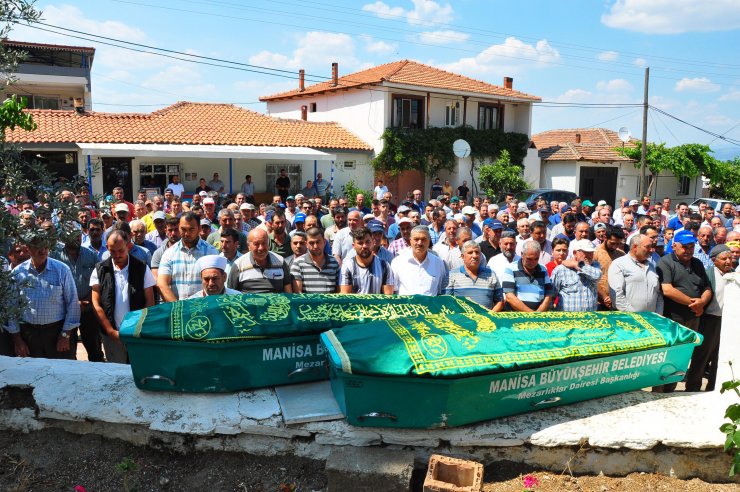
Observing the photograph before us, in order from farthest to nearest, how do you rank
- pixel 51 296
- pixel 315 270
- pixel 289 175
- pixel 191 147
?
1. pixel 289 175
2. pixel 191 147
3. pixel 315 270
4. pixel 51 296

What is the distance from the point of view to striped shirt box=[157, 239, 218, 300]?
4980 mm

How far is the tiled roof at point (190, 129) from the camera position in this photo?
18.9 meters

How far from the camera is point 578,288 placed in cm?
530

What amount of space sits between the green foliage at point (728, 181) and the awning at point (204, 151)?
21264 mm

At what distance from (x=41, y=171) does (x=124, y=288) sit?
2013 mm

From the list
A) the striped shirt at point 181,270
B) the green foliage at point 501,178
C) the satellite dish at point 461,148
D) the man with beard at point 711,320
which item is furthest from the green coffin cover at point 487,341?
the green foliage at point 501,178

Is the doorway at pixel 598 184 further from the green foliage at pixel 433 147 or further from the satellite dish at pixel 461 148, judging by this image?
the satellite dish at pixel 461 148

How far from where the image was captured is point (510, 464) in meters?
3.44

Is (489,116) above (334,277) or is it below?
above

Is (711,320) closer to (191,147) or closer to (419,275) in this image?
(419,275)

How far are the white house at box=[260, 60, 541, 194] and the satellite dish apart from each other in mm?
1307

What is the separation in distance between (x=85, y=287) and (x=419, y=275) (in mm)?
3207

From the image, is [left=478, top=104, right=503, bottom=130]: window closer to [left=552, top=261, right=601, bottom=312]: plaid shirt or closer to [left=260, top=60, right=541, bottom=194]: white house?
[left=260, top=60, right=541, bottom=194]: white house

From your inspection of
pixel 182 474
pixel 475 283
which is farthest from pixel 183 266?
pixel 475 283
